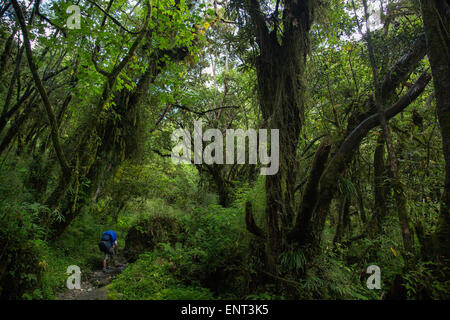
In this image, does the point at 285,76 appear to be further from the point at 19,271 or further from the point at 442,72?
the point at 19,271

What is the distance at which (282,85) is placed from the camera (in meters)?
3.88

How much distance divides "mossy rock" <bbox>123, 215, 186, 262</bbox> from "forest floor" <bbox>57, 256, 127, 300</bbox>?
0.43 meters

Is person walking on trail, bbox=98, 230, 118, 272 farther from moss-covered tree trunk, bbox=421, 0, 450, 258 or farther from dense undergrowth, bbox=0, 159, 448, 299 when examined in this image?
moss-covered tree trunk, bbox=421, 0, 450, 258

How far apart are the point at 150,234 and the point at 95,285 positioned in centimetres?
244

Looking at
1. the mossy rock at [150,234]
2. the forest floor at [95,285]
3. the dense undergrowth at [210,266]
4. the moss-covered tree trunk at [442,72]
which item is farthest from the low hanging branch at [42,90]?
the moss-covered tree trunk at [442,72]

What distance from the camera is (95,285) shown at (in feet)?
Result: 17.7

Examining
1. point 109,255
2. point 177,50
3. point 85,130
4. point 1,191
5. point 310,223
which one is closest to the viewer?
point 310,223

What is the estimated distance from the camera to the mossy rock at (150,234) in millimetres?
7500

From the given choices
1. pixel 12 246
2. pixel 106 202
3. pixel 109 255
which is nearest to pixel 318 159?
pixel 12 246

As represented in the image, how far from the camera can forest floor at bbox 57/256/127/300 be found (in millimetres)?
4233

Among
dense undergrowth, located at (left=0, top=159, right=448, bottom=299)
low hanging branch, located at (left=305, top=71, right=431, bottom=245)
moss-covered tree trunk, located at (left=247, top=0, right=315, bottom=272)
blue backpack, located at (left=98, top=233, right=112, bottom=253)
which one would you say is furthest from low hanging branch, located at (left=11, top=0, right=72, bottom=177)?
low hanging branch, located at (left=305, top=71, right=431, bottom=245)

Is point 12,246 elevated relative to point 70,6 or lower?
lower
